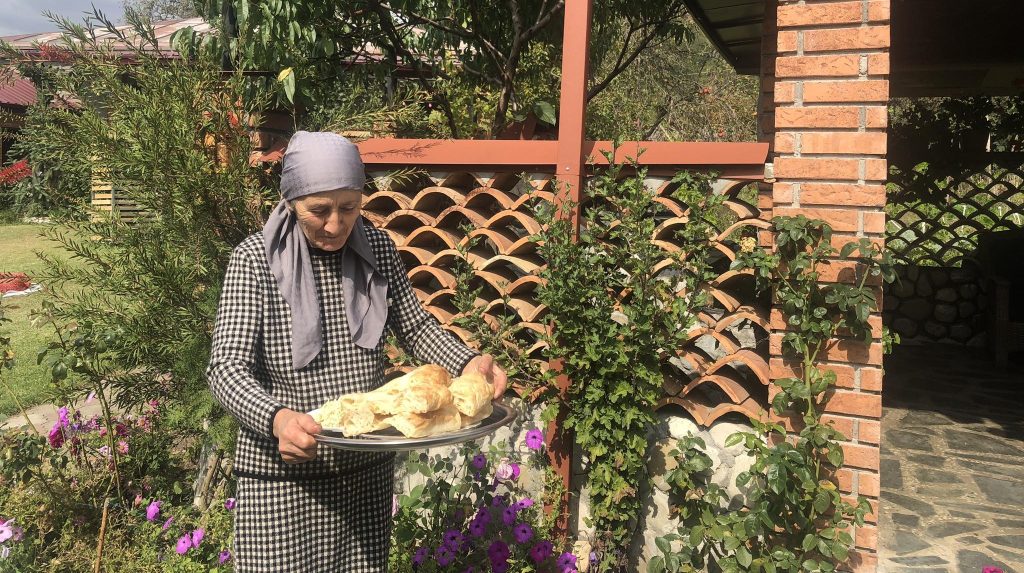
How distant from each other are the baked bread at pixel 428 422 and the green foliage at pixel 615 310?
118cm

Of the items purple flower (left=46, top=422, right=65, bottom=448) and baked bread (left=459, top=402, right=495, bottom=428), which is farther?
purple flower (left=46, top=422, right=65, bottom=448)

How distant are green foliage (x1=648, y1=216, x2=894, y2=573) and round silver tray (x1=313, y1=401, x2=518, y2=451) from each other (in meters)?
1.28

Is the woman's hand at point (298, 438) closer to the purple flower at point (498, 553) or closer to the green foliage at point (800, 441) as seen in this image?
the purple flower at point (498, 553)

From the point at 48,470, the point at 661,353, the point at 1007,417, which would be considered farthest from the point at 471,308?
the point at 1007,417

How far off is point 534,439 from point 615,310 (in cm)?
61

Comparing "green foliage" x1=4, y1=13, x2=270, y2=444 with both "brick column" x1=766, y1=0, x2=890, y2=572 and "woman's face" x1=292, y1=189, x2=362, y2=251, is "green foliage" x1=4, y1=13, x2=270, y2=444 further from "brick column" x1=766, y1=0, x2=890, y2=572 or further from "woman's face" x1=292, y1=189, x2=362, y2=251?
"brick column" x1=766, y1=0, x2=890, y2=572

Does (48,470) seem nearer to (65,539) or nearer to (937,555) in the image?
(65,539)

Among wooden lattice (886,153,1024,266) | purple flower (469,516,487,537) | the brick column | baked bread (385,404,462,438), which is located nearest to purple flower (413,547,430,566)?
purple flower (469,516,487,537)

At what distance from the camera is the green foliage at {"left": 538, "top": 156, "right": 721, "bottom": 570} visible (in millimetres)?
2926

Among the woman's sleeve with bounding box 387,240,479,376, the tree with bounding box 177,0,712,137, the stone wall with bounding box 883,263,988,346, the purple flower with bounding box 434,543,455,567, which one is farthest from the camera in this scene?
the stone wall with bounding box 883,263,988,346

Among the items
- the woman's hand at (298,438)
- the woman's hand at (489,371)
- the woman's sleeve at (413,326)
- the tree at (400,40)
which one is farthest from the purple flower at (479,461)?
the tree at (400,40)

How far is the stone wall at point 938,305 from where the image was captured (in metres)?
7.12

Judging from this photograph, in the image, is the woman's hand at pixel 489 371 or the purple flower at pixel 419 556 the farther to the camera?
the purple flower at pixel 419 556

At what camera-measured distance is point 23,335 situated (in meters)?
7.66
